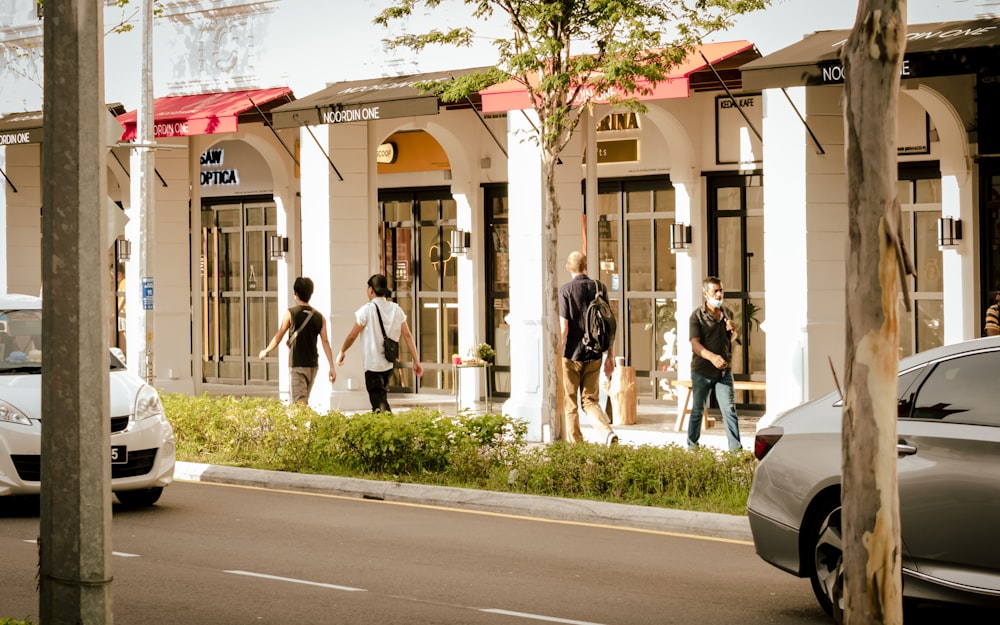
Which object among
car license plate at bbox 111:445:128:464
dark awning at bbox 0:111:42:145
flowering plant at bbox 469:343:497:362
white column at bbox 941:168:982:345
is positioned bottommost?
car license plate at bbox 111:445:128:464

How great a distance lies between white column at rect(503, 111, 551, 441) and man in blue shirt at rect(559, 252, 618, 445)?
285cm

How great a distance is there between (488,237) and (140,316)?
608cm

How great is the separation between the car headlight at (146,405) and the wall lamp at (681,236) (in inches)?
373

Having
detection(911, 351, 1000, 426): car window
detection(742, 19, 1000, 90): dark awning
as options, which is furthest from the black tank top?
detection(911, 351, 1000, 426): car window

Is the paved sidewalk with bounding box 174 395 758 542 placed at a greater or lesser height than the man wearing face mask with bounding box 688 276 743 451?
lesser

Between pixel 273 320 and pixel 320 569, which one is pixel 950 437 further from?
pixel 273 320

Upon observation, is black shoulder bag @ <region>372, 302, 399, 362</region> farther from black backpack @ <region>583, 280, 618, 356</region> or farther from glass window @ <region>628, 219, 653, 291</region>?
glass window @ <region>628, 219, 653, 291</region>

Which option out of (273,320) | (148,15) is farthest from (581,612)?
(273,320)

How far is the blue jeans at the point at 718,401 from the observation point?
15188mm

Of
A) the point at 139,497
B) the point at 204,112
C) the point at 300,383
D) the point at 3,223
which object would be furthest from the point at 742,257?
the point at 3,223

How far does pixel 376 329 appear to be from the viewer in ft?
55.4

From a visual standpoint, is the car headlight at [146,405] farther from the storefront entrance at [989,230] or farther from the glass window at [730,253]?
the glass window at [730,253]

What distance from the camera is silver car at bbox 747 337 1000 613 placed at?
7.16 m

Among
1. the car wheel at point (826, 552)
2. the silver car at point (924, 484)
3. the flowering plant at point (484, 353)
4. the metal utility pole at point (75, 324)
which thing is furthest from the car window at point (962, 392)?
the flowering plant at point (484, 353)
